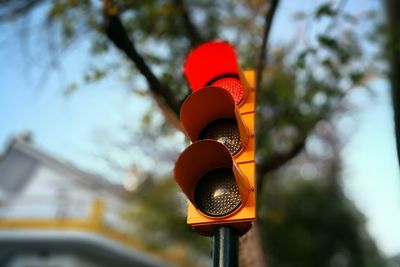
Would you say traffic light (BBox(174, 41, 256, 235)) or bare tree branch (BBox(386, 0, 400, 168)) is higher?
bare tree branch (BBox(386, 0, 400, 168))

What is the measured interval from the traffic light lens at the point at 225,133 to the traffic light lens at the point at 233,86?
0.14 metres

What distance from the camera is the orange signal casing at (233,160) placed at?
2.21 m

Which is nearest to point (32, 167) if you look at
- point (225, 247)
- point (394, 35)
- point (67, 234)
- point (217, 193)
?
point (67, 234)

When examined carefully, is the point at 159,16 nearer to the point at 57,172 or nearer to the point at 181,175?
the point at 181,175

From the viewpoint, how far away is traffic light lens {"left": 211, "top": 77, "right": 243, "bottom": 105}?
8.79 ft

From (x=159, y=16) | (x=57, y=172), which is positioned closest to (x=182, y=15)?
(x=159, y=16)

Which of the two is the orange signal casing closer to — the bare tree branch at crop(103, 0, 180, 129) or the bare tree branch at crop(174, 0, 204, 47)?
the bare tree branch at crop(103, 0, 180, 129)

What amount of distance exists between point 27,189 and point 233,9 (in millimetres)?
11077

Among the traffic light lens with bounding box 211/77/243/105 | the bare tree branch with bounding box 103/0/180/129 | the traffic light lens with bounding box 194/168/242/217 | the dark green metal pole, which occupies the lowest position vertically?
the dark green metal pole

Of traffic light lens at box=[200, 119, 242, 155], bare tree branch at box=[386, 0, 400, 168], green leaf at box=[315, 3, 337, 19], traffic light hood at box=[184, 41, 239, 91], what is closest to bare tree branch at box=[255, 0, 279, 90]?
green leaf at box=[315, 3, 337, 19]

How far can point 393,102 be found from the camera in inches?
130

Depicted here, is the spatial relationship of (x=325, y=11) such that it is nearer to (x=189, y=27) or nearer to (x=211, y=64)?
(x=189, y=27)

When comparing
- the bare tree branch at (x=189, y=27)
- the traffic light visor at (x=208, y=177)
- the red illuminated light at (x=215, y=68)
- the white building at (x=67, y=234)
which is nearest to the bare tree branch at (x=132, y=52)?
the red illuminated light at (x=215, y=68)

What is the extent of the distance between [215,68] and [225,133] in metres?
0.52
